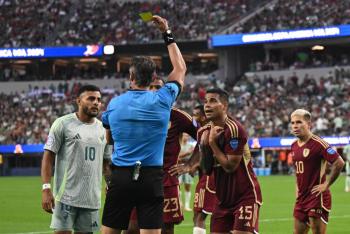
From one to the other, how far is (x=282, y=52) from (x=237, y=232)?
53534 millimetres

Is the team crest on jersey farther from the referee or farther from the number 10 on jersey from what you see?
the referee

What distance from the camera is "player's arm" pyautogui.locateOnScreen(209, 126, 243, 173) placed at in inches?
373

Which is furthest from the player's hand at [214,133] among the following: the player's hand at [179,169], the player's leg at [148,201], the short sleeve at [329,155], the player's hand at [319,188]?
the short sleeve at [329,155]

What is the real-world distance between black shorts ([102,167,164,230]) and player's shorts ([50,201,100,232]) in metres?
2.06

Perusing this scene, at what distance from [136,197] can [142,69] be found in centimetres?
122

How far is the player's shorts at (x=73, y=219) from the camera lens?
1009 centimetres

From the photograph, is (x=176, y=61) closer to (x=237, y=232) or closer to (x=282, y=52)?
(x=237, y=232)

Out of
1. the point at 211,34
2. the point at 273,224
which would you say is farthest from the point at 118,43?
the point at 273,224

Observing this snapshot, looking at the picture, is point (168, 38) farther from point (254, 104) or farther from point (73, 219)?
point (254, 104)

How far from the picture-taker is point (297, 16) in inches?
2298

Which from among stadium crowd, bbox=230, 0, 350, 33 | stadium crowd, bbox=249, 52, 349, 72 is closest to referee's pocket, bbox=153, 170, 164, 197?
stadium crowd, bbox=230, 0, 350, 33

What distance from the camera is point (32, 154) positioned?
57.6m

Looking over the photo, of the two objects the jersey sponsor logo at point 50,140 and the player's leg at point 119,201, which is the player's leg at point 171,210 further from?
the player's leg at point 119,201

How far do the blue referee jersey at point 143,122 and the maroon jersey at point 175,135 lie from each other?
300cm
